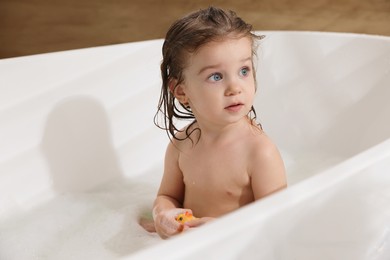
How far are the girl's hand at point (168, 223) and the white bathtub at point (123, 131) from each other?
0.29ft

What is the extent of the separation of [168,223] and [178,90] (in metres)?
0.24

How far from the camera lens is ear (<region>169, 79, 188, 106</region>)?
46.9 inches

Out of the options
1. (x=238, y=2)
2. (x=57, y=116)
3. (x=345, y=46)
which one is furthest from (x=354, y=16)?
(x=57, y=116)

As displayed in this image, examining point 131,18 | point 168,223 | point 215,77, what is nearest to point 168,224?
point 168,223

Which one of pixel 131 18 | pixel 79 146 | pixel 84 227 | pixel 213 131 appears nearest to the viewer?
pixel 213 131

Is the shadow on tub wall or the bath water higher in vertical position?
the shadow on tub wall

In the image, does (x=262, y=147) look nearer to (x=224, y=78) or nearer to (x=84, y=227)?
(x=224, y=78)

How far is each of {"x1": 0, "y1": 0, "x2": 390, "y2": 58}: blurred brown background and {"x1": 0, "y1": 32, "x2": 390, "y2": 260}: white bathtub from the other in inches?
23.7

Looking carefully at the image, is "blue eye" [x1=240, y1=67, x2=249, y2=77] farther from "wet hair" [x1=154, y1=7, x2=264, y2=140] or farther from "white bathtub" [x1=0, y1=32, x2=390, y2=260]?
"white bathtub" [x1=0, y1=32, x2=390, y2=260]

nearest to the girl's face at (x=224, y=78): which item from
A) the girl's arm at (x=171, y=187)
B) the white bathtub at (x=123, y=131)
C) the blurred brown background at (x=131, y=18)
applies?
the girl's arm at (x=171, y=187)

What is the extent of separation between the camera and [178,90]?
1199 millimetres

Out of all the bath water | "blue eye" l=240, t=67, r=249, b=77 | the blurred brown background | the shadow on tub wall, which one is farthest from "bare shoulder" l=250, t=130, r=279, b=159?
the blurred brown background

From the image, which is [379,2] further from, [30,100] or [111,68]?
[30,100]

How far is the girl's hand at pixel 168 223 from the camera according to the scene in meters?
1.13
